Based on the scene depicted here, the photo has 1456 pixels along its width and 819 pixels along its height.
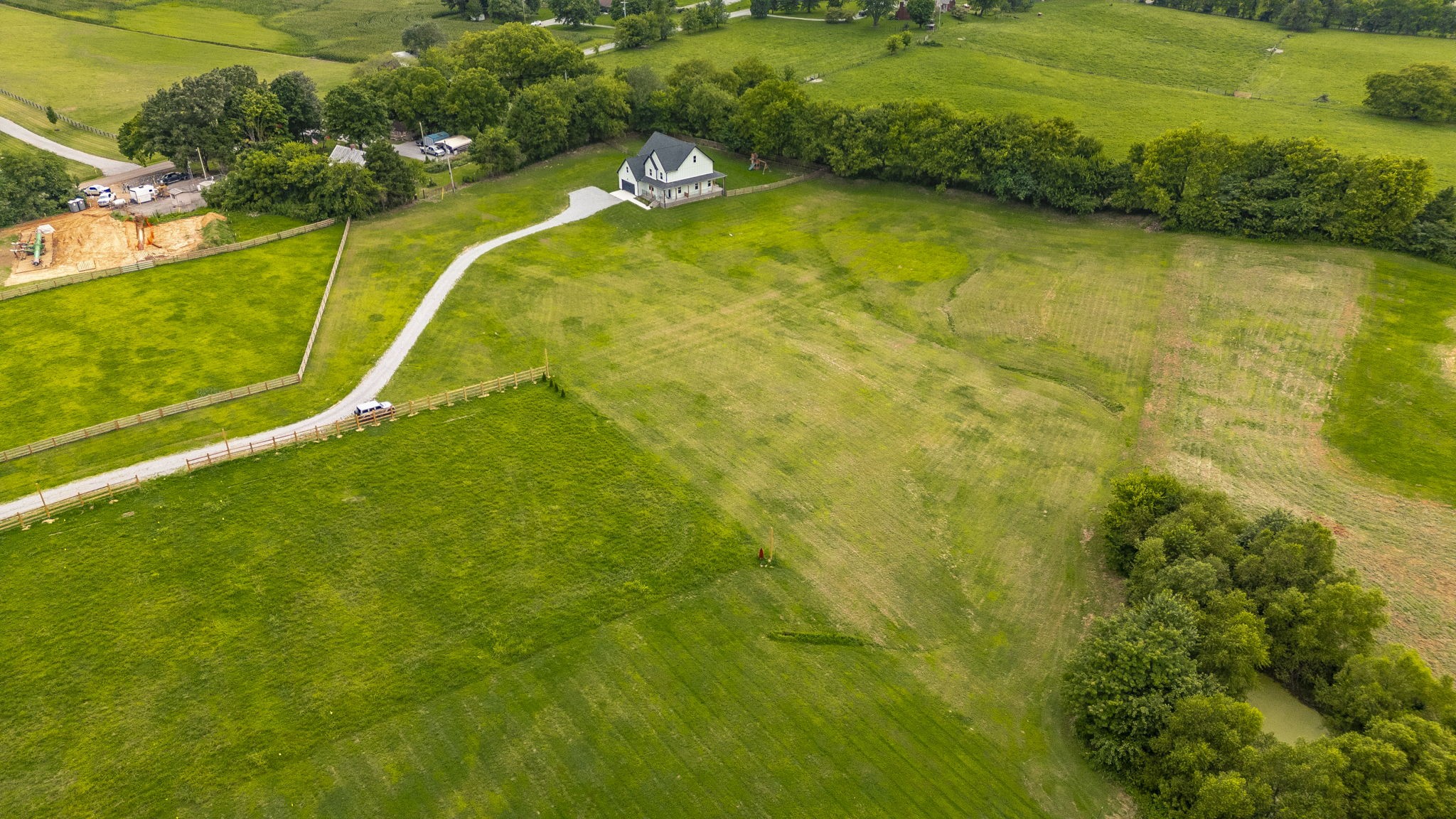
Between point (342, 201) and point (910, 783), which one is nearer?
point (910, 783)

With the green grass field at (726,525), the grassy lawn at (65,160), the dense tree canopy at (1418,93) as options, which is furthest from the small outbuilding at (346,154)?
the dense tree canopy at (1418,93)

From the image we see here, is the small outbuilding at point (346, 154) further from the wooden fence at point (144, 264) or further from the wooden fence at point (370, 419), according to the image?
the wooden fence at point (370, 419)

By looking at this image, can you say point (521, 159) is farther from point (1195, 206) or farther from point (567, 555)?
point (1195, 206)

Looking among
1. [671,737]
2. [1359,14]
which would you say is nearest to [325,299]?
[671,737]

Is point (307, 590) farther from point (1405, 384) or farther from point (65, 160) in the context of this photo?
point (65, 160)

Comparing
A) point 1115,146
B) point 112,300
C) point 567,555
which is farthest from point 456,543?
point 1115,146

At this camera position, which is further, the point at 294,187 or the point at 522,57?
the point at 522,57

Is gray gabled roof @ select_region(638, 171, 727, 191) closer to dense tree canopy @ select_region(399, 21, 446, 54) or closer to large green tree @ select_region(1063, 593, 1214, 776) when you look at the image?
dense tree canopy @ select_region(399, 21, 446, 54)
